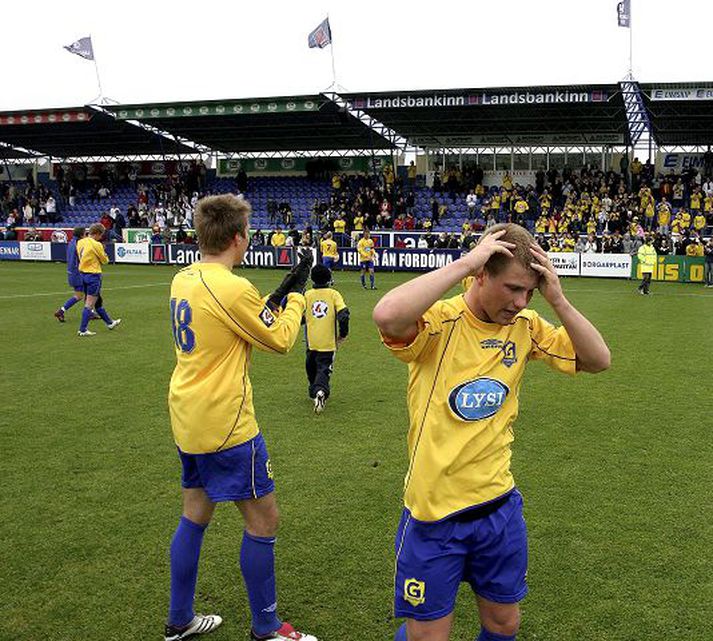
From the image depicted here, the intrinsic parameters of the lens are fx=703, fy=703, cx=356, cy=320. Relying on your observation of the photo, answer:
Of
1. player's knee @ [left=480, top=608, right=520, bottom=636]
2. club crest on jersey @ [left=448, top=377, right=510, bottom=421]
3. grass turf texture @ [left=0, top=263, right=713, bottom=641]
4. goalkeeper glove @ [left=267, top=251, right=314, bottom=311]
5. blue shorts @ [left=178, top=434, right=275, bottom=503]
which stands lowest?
grass turf texture @ [left=0, top=263, right=713, bottom=641]

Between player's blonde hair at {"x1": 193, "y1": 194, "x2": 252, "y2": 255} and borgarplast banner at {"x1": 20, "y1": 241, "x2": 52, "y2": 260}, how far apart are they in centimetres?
3586

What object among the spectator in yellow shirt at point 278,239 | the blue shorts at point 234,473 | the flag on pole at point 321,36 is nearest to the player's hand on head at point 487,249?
the blue shorts at point 234,473

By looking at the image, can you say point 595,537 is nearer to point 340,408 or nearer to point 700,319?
point 340,408

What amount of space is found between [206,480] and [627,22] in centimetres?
3087

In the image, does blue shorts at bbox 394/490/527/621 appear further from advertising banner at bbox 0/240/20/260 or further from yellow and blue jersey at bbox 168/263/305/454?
Answer: advertising banner at bbox 0/240/20/260

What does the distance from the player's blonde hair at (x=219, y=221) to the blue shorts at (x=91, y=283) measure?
11.1 m

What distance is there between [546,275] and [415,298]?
0.50 meters

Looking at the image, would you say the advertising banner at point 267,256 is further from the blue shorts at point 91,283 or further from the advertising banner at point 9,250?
the blue shorts at point 91,283

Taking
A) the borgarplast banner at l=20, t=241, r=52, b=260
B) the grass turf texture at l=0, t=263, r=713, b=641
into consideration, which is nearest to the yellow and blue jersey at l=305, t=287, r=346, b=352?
the grass turf texture at l=0, t=263, r=713, b=641

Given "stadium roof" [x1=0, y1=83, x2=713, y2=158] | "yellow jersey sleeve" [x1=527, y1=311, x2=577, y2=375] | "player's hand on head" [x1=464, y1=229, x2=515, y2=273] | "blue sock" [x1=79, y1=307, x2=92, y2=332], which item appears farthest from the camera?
"stadium roof" [x1=0, y1=83, x2=713, y2=158]

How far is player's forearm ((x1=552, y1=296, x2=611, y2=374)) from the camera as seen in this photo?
2.79 metres

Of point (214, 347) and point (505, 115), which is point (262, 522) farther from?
point (505, 115)

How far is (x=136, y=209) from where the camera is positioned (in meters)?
43.5

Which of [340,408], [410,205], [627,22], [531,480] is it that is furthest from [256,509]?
[410,205]
